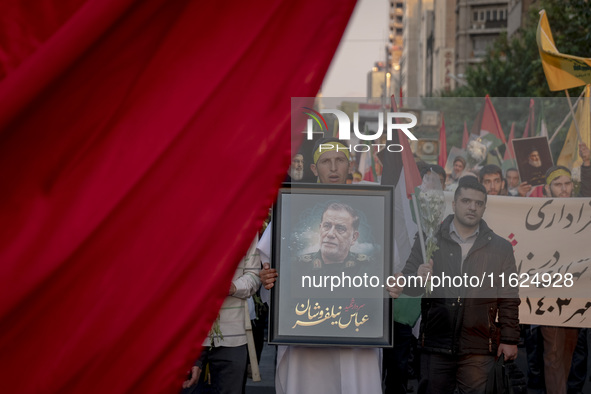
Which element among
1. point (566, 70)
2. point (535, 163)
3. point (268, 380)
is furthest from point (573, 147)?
point (268, 380)

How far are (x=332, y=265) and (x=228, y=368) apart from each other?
1270mm

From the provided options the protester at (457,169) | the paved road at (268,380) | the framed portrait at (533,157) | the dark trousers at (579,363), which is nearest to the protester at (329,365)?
the protester at (457,169)

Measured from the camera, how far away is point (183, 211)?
4.02ft

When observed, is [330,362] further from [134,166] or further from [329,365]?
[134,166]

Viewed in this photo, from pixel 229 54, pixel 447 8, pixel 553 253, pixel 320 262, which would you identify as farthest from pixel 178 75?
pixel 447 8

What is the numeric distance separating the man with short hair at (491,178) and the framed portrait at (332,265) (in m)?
0.97

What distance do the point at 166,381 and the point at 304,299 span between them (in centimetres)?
441

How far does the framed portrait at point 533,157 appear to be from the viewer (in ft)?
22.0

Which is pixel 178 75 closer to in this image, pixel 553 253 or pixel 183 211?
pixel 183 211

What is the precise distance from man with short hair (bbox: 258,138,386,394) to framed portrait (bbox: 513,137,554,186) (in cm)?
160

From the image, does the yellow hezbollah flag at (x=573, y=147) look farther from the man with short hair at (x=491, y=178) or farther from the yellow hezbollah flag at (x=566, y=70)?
the yellow hezbollah flag at (x=566, y=70)

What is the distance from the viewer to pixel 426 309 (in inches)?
247

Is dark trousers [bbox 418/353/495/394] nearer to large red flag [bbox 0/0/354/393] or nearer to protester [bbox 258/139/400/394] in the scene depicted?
protester [bbox 258/139/400/394]

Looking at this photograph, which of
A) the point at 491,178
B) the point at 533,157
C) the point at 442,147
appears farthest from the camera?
the point at 533,157
